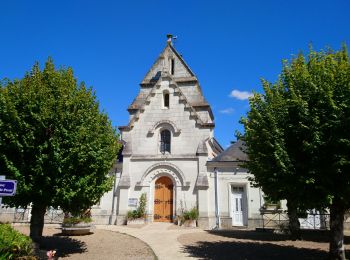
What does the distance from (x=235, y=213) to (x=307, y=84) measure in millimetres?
13121

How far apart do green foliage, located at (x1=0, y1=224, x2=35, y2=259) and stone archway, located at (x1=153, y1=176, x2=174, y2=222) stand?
45.5 ft

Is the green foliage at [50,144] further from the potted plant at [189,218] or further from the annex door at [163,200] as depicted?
the annex door at [163,200]

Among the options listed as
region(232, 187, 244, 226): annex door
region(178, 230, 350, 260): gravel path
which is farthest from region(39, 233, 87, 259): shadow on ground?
region(232, 187, 244, 226): annex door

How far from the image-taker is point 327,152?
32.5ft

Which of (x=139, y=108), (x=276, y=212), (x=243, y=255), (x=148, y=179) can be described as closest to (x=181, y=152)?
(x=148, y=179)

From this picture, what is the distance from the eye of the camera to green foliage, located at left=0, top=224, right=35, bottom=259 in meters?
7.47

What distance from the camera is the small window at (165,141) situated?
2305cm

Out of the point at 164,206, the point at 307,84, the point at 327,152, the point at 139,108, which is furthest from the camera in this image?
the point at 139,108

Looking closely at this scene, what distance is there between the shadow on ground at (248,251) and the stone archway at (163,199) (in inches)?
323

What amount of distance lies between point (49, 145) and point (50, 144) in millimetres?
54

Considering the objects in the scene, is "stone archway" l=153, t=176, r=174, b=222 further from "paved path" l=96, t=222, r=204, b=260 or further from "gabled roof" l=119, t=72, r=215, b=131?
"gabled roof" l=119, t=72, r=215, b=131

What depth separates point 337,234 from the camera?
33.7 ft

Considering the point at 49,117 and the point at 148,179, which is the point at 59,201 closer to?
the point at 49,117

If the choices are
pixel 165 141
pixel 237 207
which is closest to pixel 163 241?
pixel 237 207
